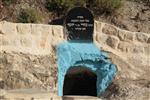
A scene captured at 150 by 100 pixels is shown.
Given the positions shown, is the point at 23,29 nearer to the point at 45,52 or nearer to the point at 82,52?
the point at 45,52

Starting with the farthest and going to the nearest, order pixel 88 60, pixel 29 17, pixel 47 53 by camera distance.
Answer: pixel 29 17, pixel 88 60, pixel 47 53

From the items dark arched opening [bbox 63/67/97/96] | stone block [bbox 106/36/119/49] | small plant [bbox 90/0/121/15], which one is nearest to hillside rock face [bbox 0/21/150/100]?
stone block [bbox 106/36/119/49]

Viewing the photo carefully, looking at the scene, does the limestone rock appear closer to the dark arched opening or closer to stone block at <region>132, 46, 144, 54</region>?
stone block at <region>132, 46, 144, 54</region>

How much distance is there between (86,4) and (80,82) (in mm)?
4026

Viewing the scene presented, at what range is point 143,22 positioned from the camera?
998 inches

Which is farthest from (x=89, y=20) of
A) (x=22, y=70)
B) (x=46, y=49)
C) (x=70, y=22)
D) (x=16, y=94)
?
(x=16, y=94)

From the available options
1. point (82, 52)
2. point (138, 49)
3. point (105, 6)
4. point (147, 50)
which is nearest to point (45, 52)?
point (82, 52)

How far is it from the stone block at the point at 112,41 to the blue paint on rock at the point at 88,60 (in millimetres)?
598

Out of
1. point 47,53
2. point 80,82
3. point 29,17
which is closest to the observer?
point 47,53

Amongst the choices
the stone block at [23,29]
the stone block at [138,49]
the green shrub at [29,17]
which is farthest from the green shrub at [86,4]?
the stone block at [23,29]

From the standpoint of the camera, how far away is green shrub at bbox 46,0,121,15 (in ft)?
82.2

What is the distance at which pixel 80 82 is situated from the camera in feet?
78.2

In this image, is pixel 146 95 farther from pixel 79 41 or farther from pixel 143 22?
pixel 143 22

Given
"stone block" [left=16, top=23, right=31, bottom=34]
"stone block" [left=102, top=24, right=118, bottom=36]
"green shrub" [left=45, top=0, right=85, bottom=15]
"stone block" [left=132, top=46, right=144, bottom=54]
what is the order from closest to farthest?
"stone block" [left=16, top=23, right=31, bottom=34] < "stone block" [left=102, top=24, right=118, bottom=36] < "stone block" [left=132, top=46, right=144, bottom=54] < "green shrub" [left=45, top=0, right=85, bottom=15]
